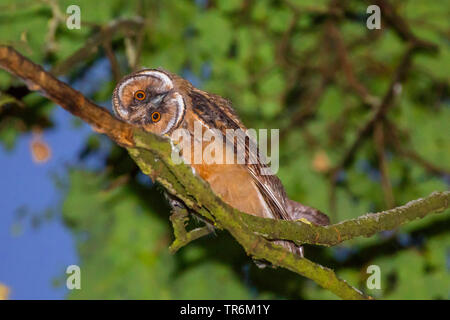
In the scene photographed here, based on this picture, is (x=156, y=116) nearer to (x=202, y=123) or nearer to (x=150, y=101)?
(x=150, y=101)

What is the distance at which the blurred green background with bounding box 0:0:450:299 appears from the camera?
7.62 meters

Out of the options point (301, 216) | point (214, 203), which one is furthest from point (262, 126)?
point (214, 203)

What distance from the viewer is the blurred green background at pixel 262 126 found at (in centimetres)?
762

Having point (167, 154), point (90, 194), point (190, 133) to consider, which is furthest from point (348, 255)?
point (167, 154)

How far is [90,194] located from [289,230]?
484 cm

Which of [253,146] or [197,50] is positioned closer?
[253,146]

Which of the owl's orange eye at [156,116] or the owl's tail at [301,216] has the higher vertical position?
the owl's orange eye at [156,116]

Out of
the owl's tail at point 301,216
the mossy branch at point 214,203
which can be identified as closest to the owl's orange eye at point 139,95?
the mossy branch at point 214,203

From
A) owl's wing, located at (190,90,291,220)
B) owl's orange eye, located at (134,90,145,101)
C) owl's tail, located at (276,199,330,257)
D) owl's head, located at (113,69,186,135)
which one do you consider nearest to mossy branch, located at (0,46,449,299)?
owl's tail, located at (276,199,330,257)

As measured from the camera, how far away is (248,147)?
5.30 m

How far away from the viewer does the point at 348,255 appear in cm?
873

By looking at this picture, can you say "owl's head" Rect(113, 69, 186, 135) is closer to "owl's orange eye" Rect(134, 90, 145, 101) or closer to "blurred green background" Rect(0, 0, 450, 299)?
"owl's orange eye" Rect(134, 90, 145, 101)

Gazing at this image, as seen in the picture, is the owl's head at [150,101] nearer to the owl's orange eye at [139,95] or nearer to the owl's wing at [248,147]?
the owl's orange eye at [139,95]

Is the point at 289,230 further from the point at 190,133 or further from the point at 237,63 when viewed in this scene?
the point at 237,63
